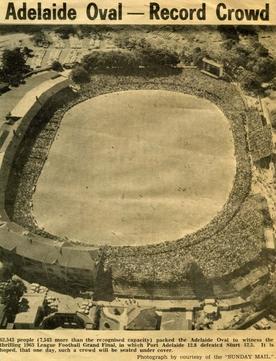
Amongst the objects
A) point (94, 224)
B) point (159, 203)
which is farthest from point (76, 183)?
point (159, 203)

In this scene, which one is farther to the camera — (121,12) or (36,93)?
(36,93)

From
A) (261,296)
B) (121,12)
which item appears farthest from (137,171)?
(261,296)

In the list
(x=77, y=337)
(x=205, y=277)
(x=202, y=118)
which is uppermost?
(x=202, y=118)

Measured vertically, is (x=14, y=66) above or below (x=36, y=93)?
above

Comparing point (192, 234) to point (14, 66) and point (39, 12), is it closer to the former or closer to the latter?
point (39, 12)

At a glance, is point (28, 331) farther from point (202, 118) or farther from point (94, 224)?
point (202, 118)

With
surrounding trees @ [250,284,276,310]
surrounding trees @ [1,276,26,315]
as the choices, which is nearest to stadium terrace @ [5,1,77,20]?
surrounding trees @ [1,276,26,315]

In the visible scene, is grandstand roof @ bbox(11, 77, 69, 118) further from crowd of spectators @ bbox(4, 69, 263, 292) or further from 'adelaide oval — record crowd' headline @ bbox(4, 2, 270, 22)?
'adelaide oval — record crowd' headline @ bbox(4, 2, 270, 22)
